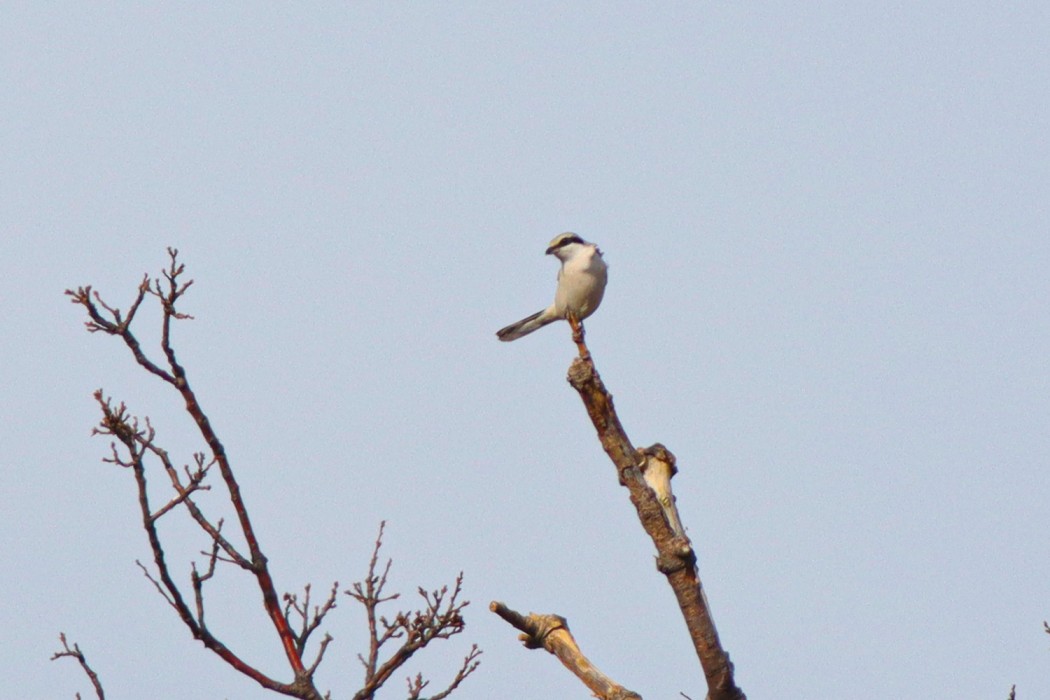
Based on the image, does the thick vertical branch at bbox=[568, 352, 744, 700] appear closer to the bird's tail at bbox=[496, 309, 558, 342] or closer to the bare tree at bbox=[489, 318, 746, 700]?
the bare tree at bbox=[489, 318, 746, 700]

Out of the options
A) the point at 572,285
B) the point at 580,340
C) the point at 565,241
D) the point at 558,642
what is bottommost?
the point at 558,642

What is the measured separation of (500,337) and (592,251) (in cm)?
168

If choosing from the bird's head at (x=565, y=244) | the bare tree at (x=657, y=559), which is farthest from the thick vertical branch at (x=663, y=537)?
the bird's head at (x=565, y=244)

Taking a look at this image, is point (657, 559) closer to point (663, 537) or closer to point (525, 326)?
point (663, 537)

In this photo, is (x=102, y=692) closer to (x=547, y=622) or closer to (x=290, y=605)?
(x=290, y=605)

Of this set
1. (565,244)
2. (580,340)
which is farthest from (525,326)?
(580,340)

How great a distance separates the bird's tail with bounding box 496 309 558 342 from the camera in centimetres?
1317

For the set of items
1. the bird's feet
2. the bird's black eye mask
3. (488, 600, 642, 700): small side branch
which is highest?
the bird's black eye mask

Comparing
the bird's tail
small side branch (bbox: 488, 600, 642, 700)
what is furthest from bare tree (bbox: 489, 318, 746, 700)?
the bird's tail

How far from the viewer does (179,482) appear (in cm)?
539

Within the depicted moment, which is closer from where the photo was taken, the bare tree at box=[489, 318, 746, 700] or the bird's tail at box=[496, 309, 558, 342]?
the bare tree at box=[489, 318, 746, 700]

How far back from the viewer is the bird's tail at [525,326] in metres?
13.2

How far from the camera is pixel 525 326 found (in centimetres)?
1327

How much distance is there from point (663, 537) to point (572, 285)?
20.2 feet
